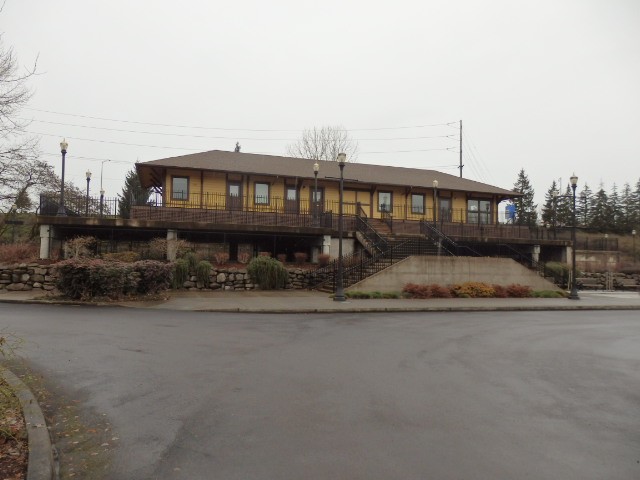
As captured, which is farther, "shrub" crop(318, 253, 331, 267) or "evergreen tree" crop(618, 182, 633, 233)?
"evergreen tree" crop(618, 182, 633, 233)

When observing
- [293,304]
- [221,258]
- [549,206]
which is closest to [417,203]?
[221,258]

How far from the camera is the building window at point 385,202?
108 feet

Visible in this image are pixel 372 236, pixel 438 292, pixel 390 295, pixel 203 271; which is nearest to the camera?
pixel 390 295

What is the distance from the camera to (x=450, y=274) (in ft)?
73.0

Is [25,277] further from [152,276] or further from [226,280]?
[226,280]

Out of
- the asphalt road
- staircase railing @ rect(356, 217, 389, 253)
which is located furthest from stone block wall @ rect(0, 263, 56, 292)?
staircase railing @ rect(356, 217, 389, 253)

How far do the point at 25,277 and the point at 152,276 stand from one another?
22.2 ft

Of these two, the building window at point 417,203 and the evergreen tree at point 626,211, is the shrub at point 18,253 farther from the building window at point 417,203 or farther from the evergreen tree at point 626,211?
the evergreen tree at point 626,211

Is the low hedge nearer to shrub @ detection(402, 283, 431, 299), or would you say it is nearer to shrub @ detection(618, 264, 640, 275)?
shrub @ detection(402, 283, 431, 299)

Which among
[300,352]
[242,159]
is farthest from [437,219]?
[300,352]

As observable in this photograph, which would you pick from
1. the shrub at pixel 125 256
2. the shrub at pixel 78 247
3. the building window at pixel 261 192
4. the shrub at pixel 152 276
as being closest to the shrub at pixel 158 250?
the shrub at pixel 125 256

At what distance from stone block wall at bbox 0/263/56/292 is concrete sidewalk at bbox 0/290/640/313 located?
2.26 feet

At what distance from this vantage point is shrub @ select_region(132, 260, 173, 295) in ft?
53.9

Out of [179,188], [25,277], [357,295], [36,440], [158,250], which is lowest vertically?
[357,295]
